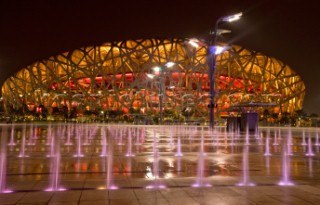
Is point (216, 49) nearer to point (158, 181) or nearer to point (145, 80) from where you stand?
point (158, 181)

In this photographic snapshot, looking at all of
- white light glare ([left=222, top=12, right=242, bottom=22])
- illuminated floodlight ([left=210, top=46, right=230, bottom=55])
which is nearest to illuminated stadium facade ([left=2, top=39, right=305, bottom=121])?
illuminated floodlight ([left=210, top=46, right=230, bottom=55])

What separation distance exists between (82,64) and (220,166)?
66388 millimetres

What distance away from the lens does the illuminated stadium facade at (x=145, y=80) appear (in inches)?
2736

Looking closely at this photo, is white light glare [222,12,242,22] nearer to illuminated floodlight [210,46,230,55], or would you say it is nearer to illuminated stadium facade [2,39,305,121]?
illuminated floodlight [210,46,230,55]

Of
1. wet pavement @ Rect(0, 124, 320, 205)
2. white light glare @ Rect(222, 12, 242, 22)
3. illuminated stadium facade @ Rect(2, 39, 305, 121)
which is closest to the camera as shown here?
wet pavement @ Rect(0, 124, 320, 205)

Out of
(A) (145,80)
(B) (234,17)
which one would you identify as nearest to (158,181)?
(B) (234,17)

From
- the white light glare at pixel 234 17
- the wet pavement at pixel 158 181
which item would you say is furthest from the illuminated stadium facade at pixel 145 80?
the wet pavement at pixel 158 181

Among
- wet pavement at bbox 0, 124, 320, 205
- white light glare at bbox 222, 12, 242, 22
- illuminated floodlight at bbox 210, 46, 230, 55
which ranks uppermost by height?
white light glare at bbox 222, 12, 242, 22

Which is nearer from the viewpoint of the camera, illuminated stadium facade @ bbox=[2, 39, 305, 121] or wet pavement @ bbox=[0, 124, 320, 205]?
wet pavement @ bbox=[0, 124, 320, 205]

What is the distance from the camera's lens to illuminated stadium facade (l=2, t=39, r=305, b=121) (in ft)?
228

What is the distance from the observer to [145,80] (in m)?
70.8

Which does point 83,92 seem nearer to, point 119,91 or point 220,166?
point 119,91

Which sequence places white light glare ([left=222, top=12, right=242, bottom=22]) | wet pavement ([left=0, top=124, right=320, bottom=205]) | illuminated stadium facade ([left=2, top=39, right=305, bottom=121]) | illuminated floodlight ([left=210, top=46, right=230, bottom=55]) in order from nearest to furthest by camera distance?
wet pavement ([left=0, top=124, right=320, bottom=205]) < white light glare ([left=222, top=12, right=242, bottom=22]) < illuminated floodlight ([left=210, top=46, right=230, bottom=55]) < illuminated stadium facade ([left=2, top=39, right=305, bottom=121])

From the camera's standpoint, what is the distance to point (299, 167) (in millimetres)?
8766
